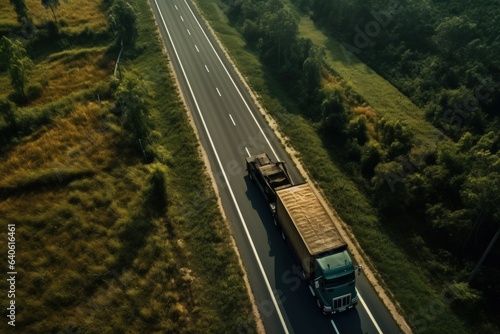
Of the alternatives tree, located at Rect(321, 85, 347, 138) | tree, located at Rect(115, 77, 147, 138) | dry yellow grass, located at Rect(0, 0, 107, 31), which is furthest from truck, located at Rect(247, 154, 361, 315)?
dry yellow grass, located at Rect(0, 0, 107, 31)

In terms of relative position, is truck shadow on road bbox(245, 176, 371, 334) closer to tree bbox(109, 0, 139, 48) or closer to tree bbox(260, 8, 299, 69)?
tree bbox(260, 8, 299, 69)

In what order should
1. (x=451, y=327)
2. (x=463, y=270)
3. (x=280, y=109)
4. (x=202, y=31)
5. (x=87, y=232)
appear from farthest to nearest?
Answer: 1. (x=202, y=31)
2. (x=280, y=109)
3. (x=87, y=232)
4. (x=463, y=270)
5. (x=451, y=327)

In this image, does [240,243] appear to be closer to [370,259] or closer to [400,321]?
[370,259]

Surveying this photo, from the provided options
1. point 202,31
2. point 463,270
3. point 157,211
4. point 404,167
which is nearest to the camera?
point 463,270

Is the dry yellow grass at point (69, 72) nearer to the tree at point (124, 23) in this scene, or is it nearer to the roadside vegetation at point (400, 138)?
the tree at point (124, 23)

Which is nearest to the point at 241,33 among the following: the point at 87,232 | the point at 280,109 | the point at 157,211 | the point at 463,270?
the point at 280,109

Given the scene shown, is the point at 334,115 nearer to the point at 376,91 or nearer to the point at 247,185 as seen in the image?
the point at 247,185


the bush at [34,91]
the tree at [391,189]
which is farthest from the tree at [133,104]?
the tree at [391,189]
